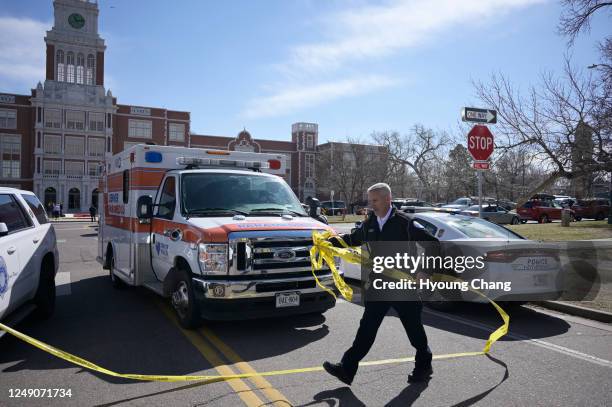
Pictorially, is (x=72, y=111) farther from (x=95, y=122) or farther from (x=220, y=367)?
(x=220, y=367)

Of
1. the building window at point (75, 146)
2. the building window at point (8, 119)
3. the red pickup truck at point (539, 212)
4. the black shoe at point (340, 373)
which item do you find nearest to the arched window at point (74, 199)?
the building window at point (75, 146)

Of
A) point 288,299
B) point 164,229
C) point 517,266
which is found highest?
point 164,229

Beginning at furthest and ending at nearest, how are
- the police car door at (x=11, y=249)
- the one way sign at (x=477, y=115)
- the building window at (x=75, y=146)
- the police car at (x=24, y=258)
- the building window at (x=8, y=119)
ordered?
1. the building window at (x=75, y=146)
2. the building window at (x=8, y=119)
3. the one way sign at (x=477, y=115)
4. the police car at (x=24, y=258)
5. the police car door at (x=11, y=249)

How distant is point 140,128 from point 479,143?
67.4 metres

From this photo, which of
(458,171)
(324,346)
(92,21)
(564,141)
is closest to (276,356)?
(324,346)

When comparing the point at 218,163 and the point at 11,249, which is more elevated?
the point at 218,163

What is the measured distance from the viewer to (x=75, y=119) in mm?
66625

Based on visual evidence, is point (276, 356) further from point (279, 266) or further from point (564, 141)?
point (564, 141)

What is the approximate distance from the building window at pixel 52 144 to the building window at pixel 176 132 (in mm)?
14967

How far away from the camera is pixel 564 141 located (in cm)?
1469

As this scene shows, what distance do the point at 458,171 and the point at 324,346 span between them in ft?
57.1

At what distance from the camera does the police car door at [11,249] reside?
5277 mm

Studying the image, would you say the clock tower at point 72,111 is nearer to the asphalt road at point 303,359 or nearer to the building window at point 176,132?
the building window at point 176,132

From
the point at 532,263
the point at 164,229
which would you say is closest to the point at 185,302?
the point at 164,229
